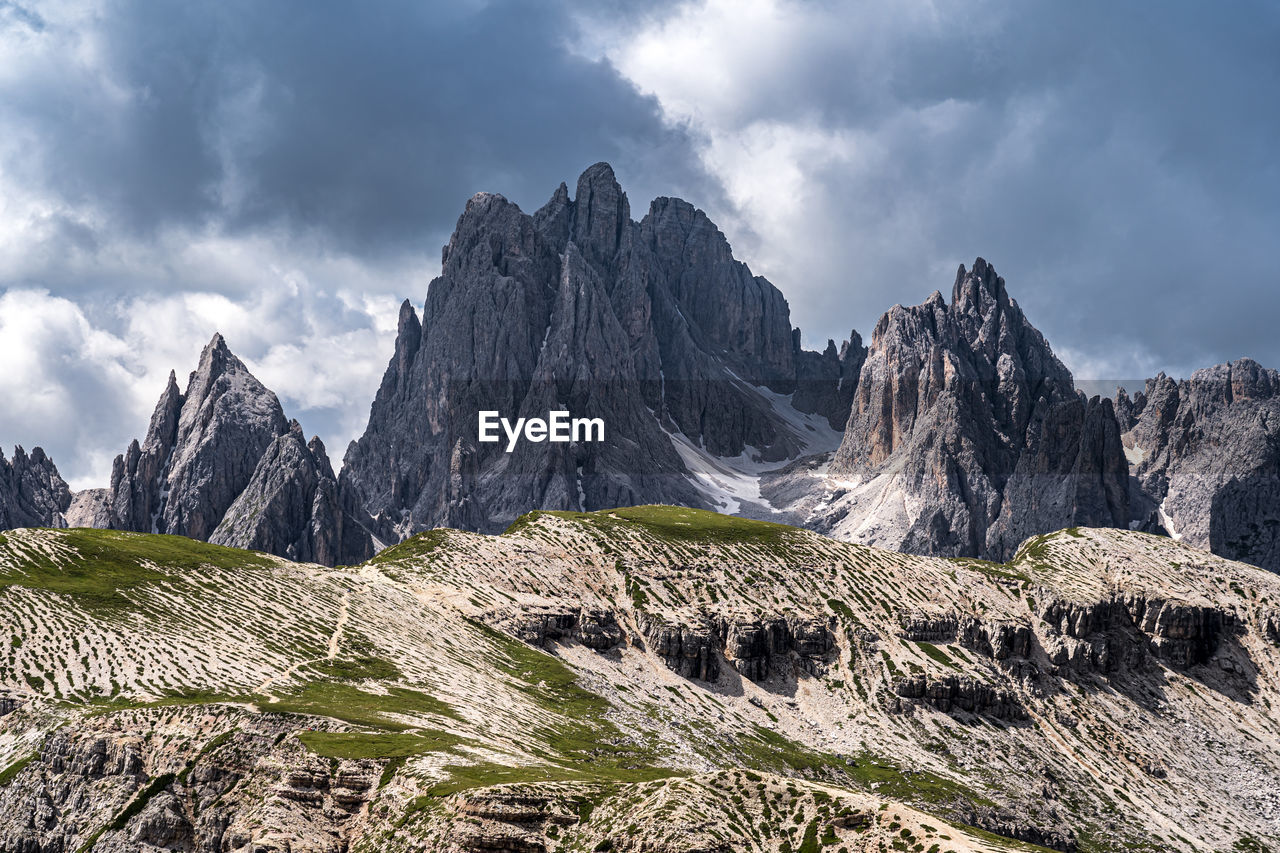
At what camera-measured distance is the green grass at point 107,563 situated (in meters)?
142

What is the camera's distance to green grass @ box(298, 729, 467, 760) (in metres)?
97.1

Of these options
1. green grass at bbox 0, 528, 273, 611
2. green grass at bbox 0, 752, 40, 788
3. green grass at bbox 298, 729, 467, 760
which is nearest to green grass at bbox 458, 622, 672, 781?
green grass at bbox 298, 729, 467, 760

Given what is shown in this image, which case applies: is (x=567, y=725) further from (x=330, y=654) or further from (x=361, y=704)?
(x=361, y=704)

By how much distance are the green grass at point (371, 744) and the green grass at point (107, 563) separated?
51949 mm

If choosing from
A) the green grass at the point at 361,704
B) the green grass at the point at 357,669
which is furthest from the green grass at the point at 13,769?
the green grass at the point at 357,669

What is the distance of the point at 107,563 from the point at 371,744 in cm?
7363

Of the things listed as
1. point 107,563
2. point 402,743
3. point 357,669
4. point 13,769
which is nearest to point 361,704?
point 357,669

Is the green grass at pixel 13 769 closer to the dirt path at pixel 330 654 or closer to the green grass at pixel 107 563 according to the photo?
the dirt path at pixel 330 654

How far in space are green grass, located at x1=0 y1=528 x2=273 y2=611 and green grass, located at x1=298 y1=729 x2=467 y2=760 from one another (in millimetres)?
51949

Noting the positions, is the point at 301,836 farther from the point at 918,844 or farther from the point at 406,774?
the point at 918,844

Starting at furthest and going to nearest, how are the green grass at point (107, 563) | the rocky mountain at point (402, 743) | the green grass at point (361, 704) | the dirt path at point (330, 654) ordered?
the green grass at point (107, 563) < the dirt path at point (330, 654) < the green grass at point (361, 704) < the rocky mountain at point (402, 743)

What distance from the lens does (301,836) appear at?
8862 cm

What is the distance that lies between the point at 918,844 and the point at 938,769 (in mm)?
121657

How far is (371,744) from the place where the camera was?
10044 centimetres
